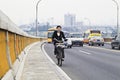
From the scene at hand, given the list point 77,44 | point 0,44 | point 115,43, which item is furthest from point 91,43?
point 0,44

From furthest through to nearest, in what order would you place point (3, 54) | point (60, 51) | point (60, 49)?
point (60, 51) < point (60, 49) < point (3, 54)

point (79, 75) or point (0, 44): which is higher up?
point (0, 44)

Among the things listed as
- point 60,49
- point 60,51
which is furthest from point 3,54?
point 60,51

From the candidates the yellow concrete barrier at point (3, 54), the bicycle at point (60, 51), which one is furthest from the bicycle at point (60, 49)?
the yellow concrete barrier at point (3, 54)

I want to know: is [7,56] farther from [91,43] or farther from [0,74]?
[91,43]

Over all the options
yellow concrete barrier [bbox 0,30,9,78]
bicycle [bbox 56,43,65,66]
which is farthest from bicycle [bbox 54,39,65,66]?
yellow concrete barrier [bbox 0,30,9,78]

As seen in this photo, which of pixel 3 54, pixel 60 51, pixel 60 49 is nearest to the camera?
pixel 3 54

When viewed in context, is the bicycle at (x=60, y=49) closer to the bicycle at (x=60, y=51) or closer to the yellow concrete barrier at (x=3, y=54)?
the bicycle at (x=60, y=51)

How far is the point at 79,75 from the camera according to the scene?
1514cm

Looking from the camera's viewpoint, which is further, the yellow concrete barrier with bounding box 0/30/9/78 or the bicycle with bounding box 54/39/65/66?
the bicycle with bounding box 54/39/65/66

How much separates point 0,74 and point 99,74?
5572mm

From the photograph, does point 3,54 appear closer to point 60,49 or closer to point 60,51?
point 60,49

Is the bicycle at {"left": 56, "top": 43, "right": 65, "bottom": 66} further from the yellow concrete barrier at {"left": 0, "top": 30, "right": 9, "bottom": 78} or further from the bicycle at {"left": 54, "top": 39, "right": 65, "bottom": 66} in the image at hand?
the yellow concrete barrier at {"left": 0, "top": 30, "right": 9, "bottom": 78}

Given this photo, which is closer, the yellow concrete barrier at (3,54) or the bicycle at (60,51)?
the yellow concrete barrier at (3,54)
